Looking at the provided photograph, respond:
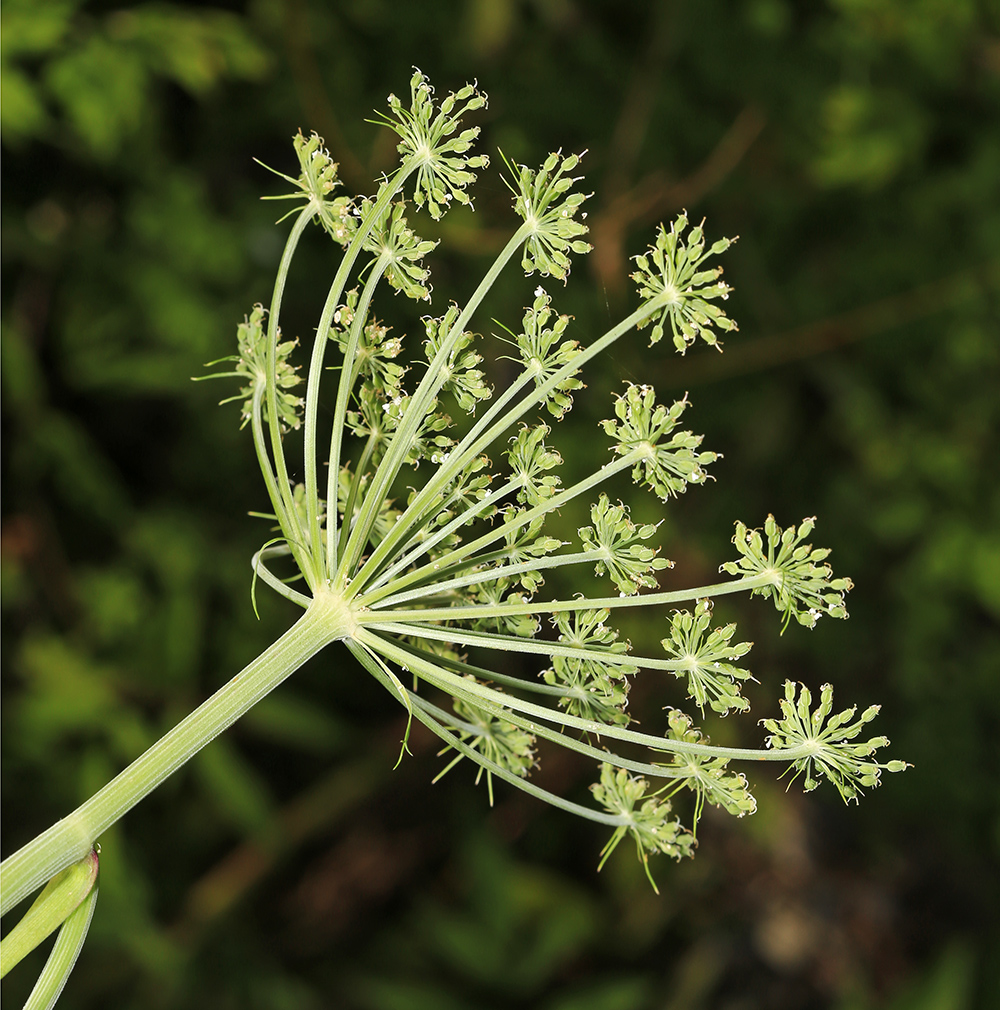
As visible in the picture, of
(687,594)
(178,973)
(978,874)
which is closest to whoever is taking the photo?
(687,594)

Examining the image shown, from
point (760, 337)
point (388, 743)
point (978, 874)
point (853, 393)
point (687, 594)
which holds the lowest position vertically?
point (687, 594)

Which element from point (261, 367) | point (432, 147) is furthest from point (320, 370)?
point (432, 147)

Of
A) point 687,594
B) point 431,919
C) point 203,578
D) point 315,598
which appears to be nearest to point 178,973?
point 431,919

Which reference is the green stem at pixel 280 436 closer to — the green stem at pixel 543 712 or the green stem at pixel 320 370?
the green stem at pixel 320 370

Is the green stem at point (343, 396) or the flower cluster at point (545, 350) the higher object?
the flower cluster at point (545, 350)

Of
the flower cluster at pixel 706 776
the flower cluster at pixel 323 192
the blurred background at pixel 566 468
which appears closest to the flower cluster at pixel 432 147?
the flower cluster at pixel 323 192

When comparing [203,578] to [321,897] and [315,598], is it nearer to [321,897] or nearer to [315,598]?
[321,897]

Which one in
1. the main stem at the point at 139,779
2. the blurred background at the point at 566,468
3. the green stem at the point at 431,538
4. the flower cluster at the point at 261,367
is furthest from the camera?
the blurred background at the point at 566,468
